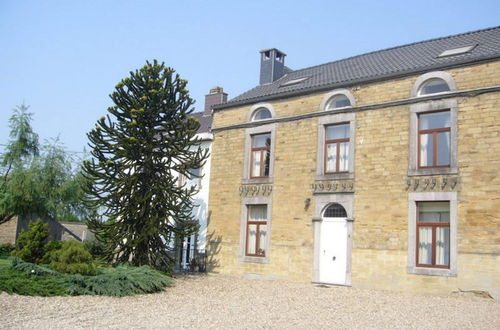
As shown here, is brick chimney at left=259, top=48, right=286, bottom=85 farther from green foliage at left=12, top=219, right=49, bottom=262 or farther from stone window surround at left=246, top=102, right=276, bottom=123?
green foliage at left=12, top=219, right=49, bottom=262

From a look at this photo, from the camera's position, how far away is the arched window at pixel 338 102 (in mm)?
17141

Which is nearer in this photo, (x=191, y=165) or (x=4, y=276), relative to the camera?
(x=4, y=276)

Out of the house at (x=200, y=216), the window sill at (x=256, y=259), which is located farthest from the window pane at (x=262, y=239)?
the house at (x=200, y=216)

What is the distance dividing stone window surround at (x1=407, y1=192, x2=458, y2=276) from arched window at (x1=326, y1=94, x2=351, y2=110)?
3865mm

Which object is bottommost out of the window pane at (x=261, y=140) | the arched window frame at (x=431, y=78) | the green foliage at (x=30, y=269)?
the green foliage at (x=30, y=269)

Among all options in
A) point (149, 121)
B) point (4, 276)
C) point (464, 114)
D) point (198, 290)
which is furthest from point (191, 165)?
point (464, 114)

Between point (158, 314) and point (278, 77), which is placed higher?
point (278, 77)

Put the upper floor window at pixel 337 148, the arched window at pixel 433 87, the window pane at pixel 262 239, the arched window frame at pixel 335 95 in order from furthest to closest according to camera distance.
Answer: the window pane at pixel 262 239 < the upper floor window at pixel 337 148 < the arched window frame at pixel 335 95 < the arched window at pixel 433 87

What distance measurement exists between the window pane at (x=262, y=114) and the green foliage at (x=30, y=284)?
965 cm

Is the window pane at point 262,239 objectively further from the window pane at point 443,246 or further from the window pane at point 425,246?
the window pane at point 443,246

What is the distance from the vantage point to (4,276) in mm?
11680

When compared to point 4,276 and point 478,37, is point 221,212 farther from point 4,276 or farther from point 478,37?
point 478,37

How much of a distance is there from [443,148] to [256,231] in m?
7.24

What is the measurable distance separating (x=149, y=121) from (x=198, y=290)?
5.38m
